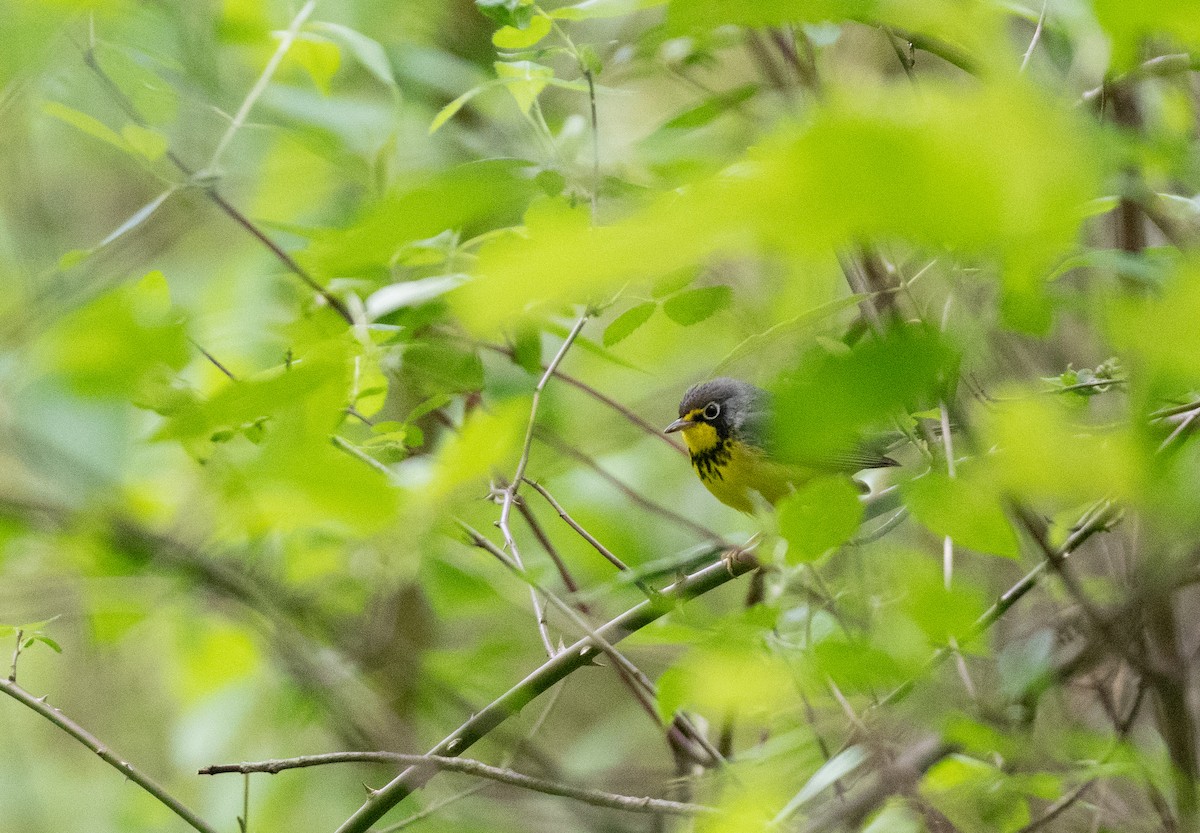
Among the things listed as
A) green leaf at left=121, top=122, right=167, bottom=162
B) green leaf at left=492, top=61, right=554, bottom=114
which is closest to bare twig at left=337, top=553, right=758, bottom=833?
green leaf at left=492, top=61, right=554, bottom=114

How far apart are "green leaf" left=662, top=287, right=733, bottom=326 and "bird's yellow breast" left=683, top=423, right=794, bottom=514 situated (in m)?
1.73

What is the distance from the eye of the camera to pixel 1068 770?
1.33 metres

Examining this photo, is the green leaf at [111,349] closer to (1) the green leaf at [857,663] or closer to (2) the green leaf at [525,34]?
(1) the green leaf at [857,663]

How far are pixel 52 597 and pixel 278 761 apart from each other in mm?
471

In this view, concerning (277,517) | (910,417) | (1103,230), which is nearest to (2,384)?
(277,517)

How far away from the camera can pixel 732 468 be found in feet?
11.6

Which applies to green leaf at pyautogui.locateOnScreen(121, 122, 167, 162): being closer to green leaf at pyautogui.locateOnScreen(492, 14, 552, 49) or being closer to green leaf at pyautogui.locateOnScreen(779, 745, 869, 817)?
green leaf at pyautogui.locateOnScreen(492, 14, 552, 49)

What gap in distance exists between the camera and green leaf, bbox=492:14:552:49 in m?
1.60

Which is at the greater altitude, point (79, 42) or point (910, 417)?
point (79, 42)

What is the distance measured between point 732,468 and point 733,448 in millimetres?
70

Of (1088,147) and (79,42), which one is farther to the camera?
(79,42)

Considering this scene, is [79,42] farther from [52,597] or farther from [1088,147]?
[1088,147]

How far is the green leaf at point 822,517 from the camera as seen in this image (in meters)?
0.92

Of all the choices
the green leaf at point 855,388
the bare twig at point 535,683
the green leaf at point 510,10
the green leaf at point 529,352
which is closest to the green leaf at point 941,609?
the green leaf at point 855,388
